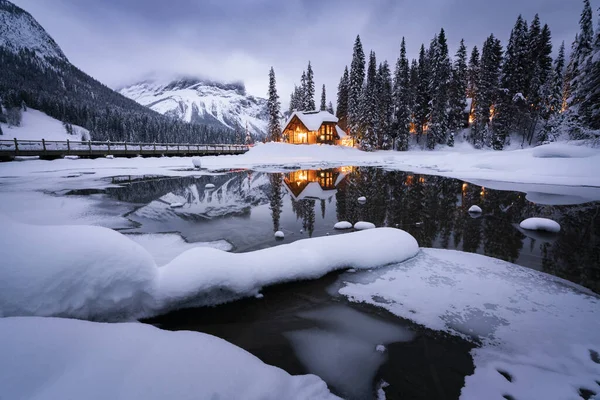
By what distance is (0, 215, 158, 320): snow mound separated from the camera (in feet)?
9.23

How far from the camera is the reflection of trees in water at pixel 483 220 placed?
568cm

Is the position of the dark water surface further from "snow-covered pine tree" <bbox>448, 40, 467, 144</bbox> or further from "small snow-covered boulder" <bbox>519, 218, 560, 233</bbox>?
"snow-covered pine tree" <bbox>448, 40, 467, 144</bbox>

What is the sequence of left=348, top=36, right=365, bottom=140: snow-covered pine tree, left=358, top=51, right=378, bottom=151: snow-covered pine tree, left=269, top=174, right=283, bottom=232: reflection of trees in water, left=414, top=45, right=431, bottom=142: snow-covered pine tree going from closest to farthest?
left=269, top=174, right=283, bottom=232: reflection of trees in water → left=358, top=51, right=378, bottom=151: snow-covered pine tree → left=414, top=45, right=431, bottom=142: snow-covered pine tree → left=348, top=36, right=365, bottom=140: snow-covered pine tree

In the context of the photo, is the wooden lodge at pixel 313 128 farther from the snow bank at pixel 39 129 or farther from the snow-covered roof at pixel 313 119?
the snow bank at pixel 39 129

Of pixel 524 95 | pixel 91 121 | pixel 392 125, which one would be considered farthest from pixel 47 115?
pixel 524 95

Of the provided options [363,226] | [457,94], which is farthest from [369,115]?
[363,226]

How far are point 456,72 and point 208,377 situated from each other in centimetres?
5276

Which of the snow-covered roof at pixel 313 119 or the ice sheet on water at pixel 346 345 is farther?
the snow-covered roof at pixel 313 119

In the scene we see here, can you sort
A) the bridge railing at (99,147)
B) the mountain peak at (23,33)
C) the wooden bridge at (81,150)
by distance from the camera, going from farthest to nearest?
the mountain peak at (23,33), the bridge railing at (99,147), the wooden bridge at (81,150)

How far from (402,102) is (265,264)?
148 ft

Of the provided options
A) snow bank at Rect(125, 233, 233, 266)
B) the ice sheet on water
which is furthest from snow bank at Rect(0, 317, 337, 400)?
snow bank at Rect(125, 233, 233, 266)

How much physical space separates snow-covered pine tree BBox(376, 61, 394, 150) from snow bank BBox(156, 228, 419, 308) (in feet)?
129

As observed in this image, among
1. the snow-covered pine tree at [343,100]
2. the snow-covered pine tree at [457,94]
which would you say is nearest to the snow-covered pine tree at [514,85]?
the snow-covered pine tree at [457,94]

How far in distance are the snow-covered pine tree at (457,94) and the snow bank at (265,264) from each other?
43.7m
